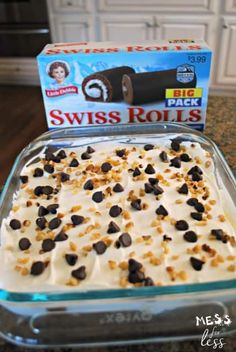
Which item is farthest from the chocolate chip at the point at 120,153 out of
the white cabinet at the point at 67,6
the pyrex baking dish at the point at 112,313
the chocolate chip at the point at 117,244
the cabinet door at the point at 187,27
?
the white cabinet at the point at 67,6

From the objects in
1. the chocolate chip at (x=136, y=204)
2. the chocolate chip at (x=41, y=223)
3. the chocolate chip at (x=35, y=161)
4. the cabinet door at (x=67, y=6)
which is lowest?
the chocolate chip at (x=35, y=161)

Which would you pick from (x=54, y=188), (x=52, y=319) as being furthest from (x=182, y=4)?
(x=52, y=319)

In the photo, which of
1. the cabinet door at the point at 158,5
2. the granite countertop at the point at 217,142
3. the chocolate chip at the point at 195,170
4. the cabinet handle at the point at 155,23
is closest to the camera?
the granite countertop at the point at 217,142

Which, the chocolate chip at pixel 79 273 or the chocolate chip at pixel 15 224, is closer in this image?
the chocolate chip at pixel 79 273

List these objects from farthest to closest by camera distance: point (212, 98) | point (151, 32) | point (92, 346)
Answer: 1. point (151, 32)
2. point (212, 98)
3. point (92, 346)

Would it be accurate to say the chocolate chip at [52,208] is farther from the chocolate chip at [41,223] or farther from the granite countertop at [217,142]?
the granite countertop at [217,142]

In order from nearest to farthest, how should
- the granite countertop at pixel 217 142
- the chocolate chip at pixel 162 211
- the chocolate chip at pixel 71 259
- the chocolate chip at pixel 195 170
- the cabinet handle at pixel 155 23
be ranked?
the granite countertop at pixel 217 142 → the chocolate chip at pixel 71 259 → the chocolate chip at pixel 162 211 → the chocolate chip at pixel 195 170 → the cabinet handle at pixel 155 23

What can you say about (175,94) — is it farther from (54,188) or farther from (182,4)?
(182,4)
